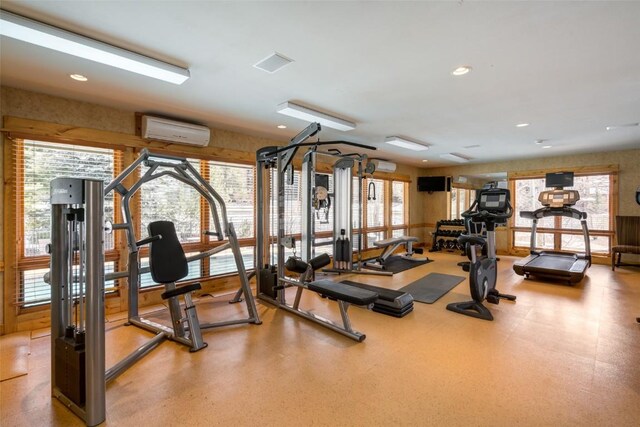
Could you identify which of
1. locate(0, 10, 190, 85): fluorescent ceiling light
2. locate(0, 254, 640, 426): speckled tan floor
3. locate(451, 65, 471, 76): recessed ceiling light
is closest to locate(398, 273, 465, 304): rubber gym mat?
locate(0, 254, 640, 426): speckled tan floor

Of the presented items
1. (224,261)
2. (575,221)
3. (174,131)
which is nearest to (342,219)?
(224,261)

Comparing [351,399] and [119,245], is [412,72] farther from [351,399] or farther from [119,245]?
[119,245]

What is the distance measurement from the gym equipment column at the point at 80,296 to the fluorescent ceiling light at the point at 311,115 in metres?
2.18

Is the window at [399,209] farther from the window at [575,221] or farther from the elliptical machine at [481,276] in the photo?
the elliptical machine at [481,276]

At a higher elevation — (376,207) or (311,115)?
(311,115)

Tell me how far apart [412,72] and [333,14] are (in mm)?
1113

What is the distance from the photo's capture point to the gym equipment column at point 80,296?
1.78m

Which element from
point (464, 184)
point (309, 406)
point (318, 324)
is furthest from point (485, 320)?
point (464, 184)

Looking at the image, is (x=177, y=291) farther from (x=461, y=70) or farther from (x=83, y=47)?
(x=461, y=70)

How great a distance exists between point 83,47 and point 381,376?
316 centimetres

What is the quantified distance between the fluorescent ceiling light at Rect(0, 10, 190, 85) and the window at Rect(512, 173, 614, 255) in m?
8.24

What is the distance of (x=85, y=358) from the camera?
5.93 feet

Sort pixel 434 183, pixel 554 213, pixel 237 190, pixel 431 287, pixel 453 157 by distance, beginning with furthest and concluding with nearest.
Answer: pixel 434 183
pixel 453 157
pixel 554 213
pixel 237 190
pixel 431 287

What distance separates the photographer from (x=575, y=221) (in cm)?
698
